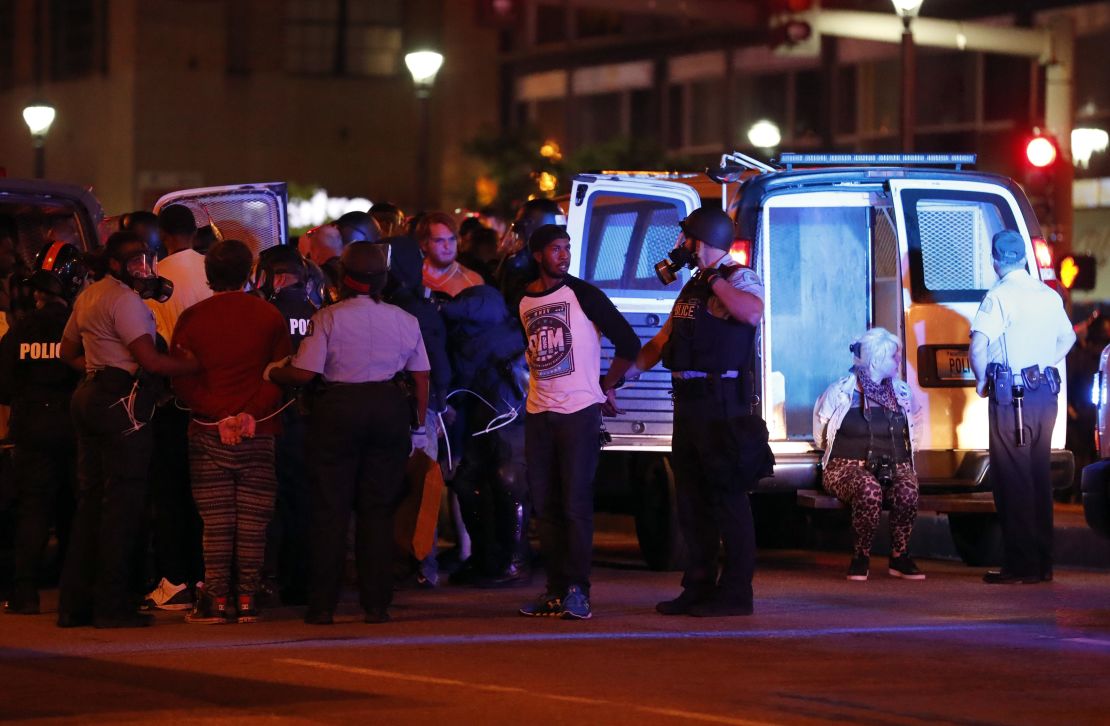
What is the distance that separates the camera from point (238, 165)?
44.0m

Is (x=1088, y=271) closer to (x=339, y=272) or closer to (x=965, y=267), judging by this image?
(x=965, y=267)

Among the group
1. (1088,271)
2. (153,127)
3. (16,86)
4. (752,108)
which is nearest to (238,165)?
(153,127)

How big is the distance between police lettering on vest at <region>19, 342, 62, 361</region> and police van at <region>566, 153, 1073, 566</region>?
3468mm

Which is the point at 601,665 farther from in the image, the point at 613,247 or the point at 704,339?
the point at 613,247

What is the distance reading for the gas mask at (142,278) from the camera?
10.0 metres

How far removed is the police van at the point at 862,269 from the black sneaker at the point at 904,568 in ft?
1.45

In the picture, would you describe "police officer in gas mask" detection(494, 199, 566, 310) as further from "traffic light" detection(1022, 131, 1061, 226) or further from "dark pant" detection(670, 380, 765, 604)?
"traffic light" detection(1022, 131, 1061, 226)

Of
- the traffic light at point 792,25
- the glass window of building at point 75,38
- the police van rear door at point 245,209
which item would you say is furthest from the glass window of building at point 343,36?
the police van rear door at point 245,209

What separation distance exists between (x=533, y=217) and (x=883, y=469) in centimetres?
253

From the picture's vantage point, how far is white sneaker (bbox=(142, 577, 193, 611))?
10922 mm

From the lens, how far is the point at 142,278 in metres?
10.1

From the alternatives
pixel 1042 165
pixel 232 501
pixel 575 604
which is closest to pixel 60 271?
pixel 232 501

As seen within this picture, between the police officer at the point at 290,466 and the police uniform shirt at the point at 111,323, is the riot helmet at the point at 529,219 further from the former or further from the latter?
the police uniform shirt at the point at 111,323

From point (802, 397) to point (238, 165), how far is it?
31951mm
